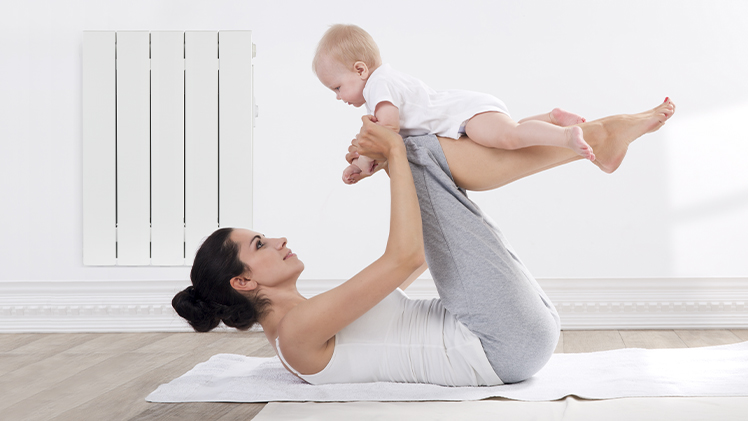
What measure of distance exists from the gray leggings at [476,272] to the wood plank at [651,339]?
50.3 inches

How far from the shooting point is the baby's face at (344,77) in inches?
70.3

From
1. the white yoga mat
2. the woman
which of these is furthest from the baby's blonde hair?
the white yoga mat

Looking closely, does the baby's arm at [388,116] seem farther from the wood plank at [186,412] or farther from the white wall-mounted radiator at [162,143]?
the white wall-mounted radiator at [162,143]

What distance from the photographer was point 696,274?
122 inches

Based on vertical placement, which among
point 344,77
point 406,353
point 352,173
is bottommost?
point 406,353

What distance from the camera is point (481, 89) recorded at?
3.20 meters

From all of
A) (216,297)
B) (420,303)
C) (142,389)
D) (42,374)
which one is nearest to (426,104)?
(420,303)

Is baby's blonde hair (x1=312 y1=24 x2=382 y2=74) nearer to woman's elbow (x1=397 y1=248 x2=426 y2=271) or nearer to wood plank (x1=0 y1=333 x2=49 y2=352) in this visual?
woman's elbow (x1=397 y1=248 x2=426 y2=271)

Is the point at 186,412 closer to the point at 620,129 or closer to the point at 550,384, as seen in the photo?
the point at 550,384

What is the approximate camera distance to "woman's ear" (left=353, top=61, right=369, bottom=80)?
178cm

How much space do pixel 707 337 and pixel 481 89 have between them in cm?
162

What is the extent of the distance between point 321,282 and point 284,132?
2.69 ft

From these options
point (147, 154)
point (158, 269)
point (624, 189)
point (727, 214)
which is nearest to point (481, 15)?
point (624, 189)

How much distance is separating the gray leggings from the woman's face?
1.39 feet
